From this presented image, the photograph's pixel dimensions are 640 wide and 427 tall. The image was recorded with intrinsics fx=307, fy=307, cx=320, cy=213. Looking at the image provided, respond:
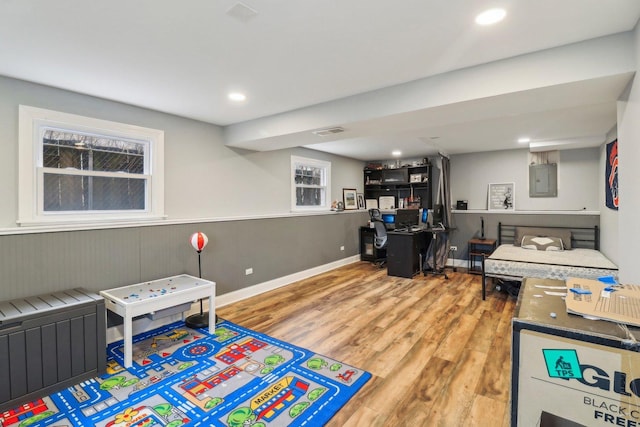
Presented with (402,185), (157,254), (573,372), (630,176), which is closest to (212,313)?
(157,254)

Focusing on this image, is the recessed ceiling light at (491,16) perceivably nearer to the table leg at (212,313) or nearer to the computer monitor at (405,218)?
the table leg at (212,313)

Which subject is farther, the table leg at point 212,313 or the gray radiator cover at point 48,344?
the table leg at point 212,313

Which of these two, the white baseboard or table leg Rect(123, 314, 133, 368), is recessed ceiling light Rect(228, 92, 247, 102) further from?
the white baseboard

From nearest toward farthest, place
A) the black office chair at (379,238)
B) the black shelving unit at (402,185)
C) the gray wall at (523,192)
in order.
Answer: the gray wall at (523,192)
the black office chair at (379,238)
the black shelving unit at (402,185)

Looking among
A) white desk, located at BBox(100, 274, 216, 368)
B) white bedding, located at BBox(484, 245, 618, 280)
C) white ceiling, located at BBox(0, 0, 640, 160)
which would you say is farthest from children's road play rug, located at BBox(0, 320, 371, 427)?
white bedding, located at BBox(484, 245, 618, 280)

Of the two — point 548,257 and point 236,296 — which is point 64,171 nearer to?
point 236,296

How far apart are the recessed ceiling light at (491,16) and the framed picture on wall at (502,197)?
5.02m

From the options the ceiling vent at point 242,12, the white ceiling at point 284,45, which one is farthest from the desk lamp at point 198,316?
the ceiling vent at point 242,12

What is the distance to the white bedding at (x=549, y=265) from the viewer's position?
3.78 meters

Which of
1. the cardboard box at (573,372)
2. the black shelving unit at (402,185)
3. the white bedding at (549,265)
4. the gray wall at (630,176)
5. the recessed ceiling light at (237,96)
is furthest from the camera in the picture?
the black shelving unit at (402,185)

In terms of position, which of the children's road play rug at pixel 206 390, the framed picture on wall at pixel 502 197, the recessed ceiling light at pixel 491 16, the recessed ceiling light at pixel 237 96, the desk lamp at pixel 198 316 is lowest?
the children's road play rug at pixel 206 390

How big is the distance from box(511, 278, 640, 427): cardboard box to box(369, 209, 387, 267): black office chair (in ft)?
16.9

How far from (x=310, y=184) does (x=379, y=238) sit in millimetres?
1850

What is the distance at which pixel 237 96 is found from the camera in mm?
3117
